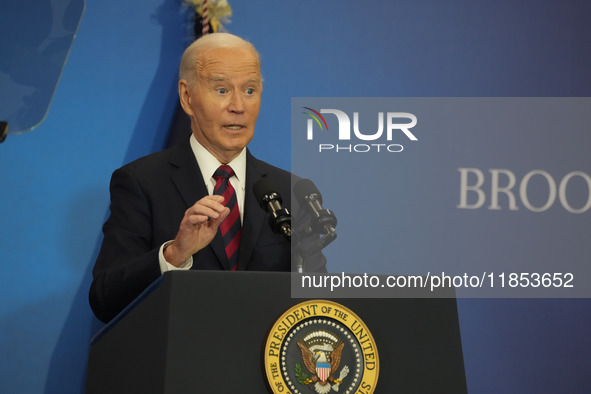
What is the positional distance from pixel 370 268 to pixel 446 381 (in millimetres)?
1414

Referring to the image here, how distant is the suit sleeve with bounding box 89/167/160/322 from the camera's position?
4.87 feet

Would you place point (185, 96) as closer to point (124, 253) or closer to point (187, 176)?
point (187, 176)

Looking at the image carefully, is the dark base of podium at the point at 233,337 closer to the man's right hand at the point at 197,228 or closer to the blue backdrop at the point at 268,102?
the man's right hand at the point at 197,228

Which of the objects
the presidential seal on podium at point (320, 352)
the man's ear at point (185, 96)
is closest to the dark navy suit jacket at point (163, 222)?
the man's ear at point (185, 96)

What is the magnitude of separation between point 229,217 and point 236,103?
1.15ft

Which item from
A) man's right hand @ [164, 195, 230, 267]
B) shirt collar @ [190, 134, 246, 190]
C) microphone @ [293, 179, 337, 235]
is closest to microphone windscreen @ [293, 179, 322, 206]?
microphone @ [293, 179, 337, 235]

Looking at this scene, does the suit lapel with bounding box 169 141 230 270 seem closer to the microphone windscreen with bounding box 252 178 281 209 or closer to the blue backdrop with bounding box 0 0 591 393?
the microphone windscreen with bounding box 252 178 281 209

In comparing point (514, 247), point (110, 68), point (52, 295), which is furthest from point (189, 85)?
point (514, 247)

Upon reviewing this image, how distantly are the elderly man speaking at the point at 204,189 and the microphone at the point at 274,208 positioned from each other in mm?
138

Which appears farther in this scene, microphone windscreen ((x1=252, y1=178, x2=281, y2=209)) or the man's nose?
the man's nose

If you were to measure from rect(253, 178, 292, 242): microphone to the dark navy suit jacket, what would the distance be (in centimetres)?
22

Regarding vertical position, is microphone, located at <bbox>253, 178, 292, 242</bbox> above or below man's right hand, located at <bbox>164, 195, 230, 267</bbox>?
above

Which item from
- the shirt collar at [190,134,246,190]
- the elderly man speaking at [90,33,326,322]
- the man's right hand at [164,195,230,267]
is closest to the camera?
the man's right hand at [164,195,230,267]

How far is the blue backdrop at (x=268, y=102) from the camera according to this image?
2.33m
